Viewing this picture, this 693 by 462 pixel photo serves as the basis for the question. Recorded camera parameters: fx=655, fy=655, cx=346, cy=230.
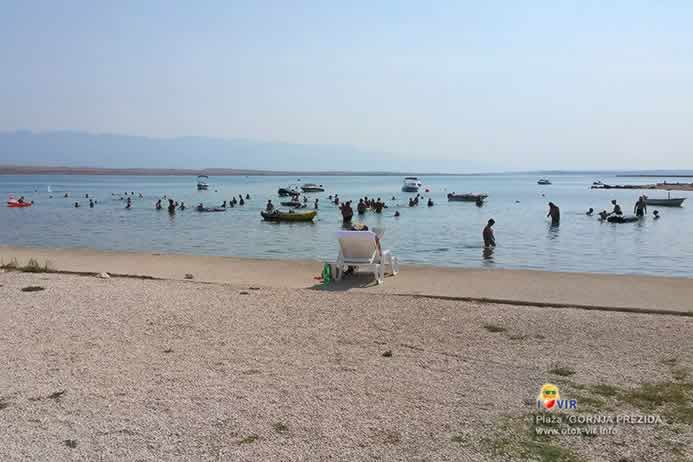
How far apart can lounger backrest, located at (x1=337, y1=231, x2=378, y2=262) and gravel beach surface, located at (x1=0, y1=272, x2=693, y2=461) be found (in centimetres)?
341

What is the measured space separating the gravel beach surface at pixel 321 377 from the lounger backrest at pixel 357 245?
3410 mm

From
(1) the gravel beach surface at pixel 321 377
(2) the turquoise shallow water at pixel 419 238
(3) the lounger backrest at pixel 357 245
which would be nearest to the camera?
(1) the gravel beach surface at pixel 321 377

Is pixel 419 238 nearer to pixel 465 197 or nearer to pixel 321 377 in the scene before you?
pixel 321 377

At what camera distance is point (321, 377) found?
6.42 metres

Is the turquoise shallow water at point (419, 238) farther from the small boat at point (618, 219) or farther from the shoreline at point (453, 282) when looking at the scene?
the shoreline at point (453, 282)

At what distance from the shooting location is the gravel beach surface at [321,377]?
15.9ft

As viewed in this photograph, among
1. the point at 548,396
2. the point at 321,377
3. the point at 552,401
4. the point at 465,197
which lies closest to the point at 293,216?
the point at 465,197

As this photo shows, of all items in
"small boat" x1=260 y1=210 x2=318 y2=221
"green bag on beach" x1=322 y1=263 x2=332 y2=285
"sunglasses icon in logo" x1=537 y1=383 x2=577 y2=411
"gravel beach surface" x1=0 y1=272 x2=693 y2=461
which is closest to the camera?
"gravel beach surface" x1=0 y1=272 x2=693 y2=461

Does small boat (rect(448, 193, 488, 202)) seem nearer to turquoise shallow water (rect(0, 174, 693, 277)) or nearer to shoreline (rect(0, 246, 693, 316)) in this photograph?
turquoise shallow water (rect(0, 174, 693, 277))

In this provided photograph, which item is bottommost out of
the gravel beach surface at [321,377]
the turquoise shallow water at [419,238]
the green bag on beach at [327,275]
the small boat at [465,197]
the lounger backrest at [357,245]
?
the turquoise shallow water at [419,238]

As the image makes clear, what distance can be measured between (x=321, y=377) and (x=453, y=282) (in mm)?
8195

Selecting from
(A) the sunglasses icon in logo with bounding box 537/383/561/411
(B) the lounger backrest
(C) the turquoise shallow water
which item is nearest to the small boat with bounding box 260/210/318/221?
(C) the turquoise shallow water

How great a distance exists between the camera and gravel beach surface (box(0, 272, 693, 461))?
4836mm

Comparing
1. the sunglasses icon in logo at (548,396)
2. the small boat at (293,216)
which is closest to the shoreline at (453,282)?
the sunglasses icon in logo at (548,396)
